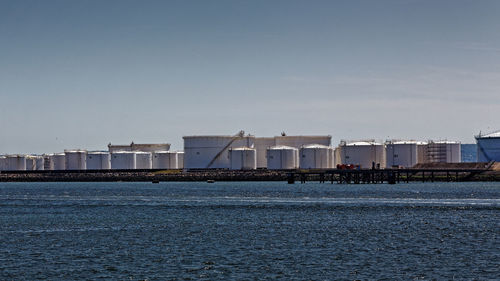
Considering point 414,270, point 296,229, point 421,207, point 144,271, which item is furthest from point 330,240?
point 421,207

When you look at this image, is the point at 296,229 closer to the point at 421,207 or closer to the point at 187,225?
the point at 187,225

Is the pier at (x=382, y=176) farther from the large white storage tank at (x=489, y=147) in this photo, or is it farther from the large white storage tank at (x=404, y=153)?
the large white storage tank at (x=489, y=147)

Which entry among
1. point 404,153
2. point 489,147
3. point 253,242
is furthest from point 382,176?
point 253,242

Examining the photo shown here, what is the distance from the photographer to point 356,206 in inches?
3735

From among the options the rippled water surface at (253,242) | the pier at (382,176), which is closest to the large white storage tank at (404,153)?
the pier at (382,176)

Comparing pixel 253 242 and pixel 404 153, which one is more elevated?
pixel 404 153

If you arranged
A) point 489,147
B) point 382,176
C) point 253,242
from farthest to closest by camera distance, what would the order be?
point 489,147, point 382,176, point 253,242

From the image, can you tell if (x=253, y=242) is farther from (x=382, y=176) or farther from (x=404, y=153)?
(x=404, y=153)

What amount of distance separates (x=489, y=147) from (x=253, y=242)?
155m

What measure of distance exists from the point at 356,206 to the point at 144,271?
184ft

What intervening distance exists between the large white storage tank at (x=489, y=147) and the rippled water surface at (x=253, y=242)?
10545 centimetres

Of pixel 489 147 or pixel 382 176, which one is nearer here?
pixel 382 176

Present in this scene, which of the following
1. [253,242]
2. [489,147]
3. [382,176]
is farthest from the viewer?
[489,147]

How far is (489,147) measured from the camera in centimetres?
19662
